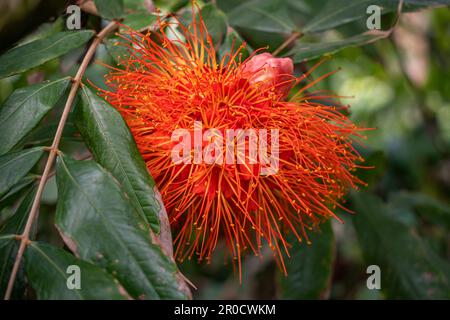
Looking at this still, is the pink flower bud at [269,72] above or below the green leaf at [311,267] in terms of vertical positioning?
above

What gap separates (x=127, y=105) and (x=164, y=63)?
0.50 feet

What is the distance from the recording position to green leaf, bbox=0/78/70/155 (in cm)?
124

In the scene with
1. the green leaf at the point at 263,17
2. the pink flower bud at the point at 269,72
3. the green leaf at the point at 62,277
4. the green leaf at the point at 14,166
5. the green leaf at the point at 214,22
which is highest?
the green leaf at the point at 263,17

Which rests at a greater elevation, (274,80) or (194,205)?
(274,80)

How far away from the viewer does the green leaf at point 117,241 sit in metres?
1.06

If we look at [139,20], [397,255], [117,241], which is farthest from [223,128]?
[397,255]

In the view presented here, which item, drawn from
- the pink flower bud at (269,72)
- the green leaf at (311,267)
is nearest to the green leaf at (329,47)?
the pink flower bud at (269,72)

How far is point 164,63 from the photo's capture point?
146 cm

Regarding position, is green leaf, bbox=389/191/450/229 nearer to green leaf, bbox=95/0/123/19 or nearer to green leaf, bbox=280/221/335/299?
green leaf, bbox=280/221/335/299

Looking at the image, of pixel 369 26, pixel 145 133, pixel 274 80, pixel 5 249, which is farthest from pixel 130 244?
pixel 369 26

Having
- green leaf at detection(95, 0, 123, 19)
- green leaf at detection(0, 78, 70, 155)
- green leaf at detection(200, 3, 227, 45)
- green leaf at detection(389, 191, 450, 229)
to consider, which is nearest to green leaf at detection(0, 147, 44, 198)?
green leaf at detection(0, 78, 70, 155)

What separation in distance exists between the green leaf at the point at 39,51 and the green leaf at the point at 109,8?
0.38 ft

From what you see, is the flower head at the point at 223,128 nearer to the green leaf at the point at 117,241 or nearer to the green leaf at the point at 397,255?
the green leaf at the point at 117,241

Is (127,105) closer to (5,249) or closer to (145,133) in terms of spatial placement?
(145,133)
